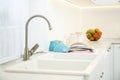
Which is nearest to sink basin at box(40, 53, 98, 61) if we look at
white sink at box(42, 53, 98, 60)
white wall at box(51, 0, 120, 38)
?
white sink at box(42, 53, 98, 60)

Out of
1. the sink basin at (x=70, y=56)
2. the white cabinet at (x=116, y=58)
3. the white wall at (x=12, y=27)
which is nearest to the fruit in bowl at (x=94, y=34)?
the white cabinet at (x=116, y=58)

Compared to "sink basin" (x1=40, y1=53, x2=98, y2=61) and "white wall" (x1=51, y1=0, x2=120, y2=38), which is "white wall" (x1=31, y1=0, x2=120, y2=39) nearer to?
"white wall" (x1=51, y1=0, x2=120, y2=38)

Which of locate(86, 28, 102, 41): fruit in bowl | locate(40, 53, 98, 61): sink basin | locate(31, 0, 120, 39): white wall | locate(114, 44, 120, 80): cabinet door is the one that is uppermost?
locate(31, 0, 120, 39): white wall

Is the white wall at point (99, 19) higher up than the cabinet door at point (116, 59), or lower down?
higher up

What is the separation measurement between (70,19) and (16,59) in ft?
7.24

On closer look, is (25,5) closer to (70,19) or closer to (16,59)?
(16,59)

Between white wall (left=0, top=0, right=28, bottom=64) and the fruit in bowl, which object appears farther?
the fruit in bowl

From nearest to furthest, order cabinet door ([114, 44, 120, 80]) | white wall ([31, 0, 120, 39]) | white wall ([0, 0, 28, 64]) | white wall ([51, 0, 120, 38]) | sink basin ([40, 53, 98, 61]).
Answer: white wall ([0, 0, 28, 64]), sink basin ([40, 53, 98, 61]), white wall ([31, 0, 120, 39]), cabinet door ([114, 44, 120, 80]), white wall ([51, 0, 120, 38])

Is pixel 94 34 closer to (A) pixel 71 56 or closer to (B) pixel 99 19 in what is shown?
(B) pixel 99 19

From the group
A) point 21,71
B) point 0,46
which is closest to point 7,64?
point 0,46

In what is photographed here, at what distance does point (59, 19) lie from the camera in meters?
3.09

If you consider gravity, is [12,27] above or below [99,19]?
below

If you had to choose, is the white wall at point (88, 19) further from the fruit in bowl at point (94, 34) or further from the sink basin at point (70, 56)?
the sink basin at point (70, 56)

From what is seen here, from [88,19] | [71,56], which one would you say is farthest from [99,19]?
[71,56]
